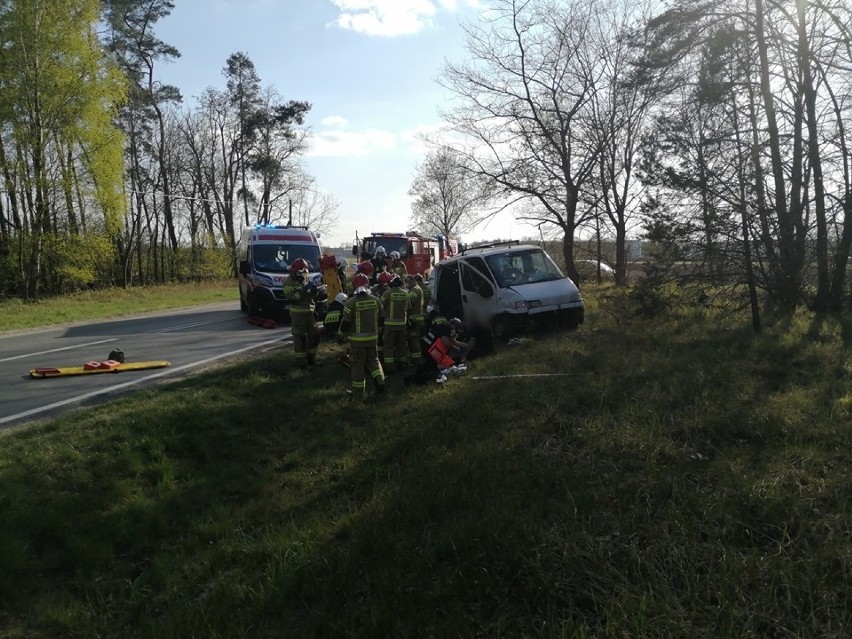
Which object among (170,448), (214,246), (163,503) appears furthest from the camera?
(214,246)

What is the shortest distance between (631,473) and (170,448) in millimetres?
4467

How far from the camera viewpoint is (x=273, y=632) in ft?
10.9

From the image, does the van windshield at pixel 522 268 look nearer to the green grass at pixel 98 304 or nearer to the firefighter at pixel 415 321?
the firefighter at pixel 415 321

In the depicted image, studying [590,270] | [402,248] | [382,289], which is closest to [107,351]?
[382,289]

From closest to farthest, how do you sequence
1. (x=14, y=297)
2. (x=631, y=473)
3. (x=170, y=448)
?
(x=631, y=473)
(x=170, y=448)
(x=14, y=297)

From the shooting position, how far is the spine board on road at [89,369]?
9016 mm

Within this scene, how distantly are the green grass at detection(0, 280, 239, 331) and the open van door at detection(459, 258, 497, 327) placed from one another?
1245 cm

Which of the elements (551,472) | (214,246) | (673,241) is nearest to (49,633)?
(551,472)

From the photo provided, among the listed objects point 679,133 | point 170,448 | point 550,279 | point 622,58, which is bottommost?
point 170,448

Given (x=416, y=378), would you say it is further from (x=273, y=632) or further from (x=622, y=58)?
(x=622, y=58)

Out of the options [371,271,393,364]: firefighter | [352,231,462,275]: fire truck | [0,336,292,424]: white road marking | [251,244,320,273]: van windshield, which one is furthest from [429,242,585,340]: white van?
[352,231,462,275]: fire truck

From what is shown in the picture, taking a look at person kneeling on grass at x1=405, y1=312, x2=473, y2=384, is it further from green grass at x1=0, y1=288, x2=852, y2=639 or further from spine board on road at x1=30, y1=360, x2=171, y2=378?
spine board on road at x1=30, y1=360, x2=171, y2=378

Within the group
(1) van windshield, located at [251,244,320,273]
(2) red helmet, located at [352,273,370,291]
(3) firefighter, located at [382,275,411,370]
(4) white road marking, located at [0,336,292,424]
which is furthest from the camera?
(1) van windshield, located at [251,244,320,273]

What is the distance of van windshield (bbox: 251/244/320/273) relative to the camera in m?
17.1
